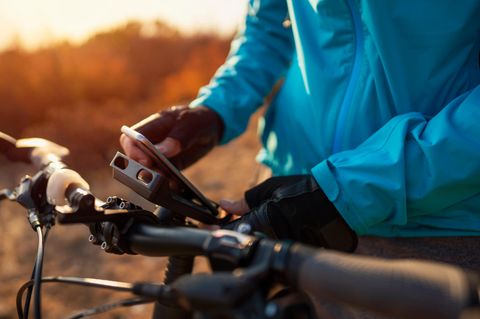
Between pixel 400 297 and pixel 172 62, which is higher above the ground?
pixel 400 297

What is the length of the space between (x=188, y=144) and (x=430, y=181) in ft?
2.35

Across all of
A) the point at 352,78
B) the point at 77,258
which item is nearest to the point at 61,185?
the point at 352,78

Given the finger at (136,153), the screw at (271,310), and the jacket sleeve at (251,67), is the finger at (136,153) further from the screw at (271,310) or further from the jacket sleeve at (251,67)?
the screw at (271,310)

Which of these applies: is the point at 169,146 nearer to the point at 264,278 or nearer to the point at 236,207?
the point at 236,207

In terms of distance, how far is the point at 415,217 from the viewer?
52.2 inches

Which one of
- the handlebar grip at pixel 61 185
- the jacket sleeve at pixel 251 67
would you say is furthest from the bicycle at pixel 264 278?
A: the jacket sleeve at pixel 251 67

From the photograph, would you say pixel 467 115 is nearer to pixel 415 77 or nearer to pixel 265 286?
pixel 415 77

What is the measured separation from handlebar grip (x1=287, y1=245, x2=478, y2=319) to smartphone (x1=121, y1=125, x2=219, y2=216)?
0.59m

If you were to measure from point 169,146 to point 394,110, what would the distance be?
2.08 feet

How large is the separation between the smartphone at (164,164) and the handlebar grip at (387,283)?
0.59 meters

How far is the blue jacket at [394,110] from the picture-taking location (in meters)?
1.18

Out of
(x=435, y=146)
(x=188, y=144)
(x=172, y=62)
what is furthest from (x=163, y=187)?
(x=172, y=62)

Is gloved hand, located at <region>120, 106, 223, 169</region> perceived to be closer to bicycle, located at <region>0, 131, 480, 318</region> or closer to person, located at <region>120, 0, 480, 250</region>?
person, located at <region>120, 0, 480, 250</region>

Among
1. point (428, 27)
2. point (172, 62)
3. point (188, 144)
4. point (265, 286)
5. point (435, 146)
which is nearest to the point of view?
point (265, 286)
